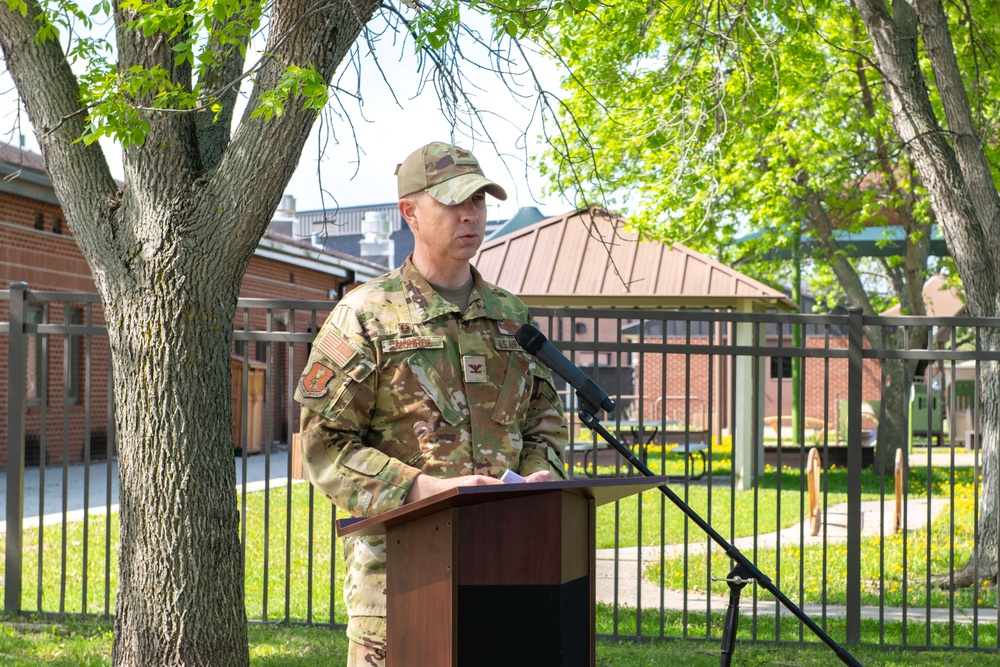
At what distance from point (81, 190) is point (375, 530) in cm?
330

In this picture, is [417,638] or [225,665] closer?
[417,638]

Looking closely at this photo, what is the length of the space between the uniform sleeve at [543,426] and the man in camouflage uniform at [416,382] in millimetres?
45

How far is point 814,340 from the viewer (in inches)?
1574

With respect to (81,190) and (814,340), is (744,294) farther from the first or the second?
(814,340)

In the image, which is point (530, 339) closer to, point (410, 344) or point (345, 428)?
point (410, 344)

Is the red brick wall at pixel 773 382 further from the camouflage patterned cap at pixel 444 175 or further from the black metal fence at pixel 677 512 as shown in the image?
the camouflage patterned cap at pixel 444 175

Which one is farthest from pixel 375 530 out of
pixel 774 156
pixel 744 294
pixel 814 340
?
pixel 814 340

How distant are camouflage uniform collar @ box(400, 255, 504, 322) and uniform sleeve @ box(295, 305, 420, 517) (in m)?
0.17

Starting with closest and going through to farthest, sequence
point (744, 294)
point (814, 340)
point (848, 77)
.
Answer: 1. point (744, 294)
2. point (848, 77)
3. point (814, 340)

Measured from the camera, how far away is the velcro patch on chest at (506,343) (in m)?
3.07

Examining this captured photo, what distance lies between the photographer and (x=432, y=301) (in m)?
3.02

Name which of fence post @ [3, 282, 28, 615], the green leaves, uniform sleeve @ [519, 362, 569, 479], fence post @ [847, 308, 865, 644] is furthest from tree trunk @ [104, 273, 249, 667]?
fence post @ [847, 308, 865, 644]

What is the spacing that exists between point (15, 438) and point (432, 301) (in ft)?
15.4

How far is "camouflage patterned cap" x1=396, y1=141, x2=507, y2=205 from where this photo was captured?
288 cm
